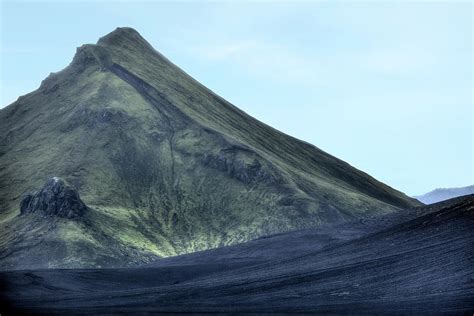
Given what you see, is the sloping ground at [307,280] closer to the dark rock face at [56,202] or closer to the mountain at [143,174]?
the mountain at [143,174]

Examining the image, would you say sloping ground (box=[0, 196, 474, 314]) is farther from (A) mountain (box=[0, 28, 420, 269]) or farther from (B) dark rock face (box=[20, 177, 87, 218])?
(B) dark rock face (box=[20, 177, 87, 218])

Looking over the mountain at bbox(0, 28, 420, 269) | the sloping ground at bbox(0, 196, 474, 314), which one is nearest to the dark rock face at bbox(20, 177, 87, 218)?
the mountain at bbox(0, 28, 420, 269)

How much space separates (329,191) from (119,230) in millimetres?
28703

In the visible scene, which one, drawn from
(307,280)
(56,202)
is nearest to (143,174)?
(56,202)

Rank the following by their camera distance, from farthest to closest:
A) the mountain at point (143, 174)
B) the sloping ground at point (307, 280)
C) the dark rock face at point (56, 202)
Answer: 1. the dark rock face at point (56, 202)
2. the mountain at point (143, 174)
3. the sloping ground at point (307, 280)

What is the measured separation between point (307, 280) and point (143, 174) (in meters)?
51.9

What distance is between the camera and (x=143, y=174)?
100 metres

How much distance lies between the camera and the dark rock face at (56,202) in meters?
83.3

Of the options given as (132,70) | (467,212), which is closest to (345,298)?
(467,212)

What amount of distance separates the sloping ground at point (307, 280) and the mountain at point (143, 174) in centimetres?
1597

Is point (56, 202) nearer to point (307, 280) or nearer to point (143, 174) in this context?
point (143, 174)

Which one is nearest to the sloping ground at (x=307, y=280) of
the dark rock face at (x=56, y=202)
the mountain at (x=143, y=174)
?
the mountain at (x=143, y=174)

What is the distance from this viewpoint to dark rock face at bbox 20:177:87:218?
83.3 metres

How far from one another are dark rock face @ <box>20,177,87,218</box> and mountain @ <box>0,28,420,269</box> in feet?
0.54
